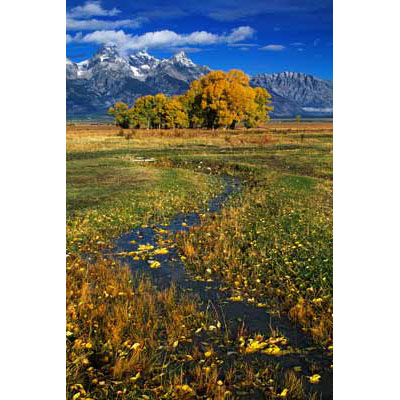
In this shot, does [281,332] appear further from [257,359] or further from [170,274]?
[170,274]

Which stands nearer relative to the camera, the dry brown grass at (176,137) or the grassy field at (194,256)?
the grassy field at (194,256)

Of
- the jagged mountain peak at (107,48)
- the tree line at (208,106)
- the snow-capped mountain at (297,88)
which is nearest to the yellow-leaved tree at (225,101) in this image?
the tree line at (208,106)

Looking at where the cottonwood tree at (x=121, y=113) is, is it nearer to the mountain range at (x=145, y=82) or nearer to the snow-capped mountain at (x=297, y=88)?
the mountain range at (x=145, y=82)
